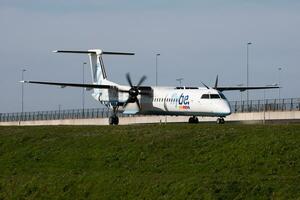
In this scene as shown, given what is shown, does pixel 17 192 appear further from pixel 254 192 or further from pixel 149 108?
pixel 149 108

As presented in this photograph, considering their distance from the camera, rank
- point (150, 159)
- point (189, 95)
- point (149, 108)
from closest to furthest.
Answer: point (150, 159) → point (189, 95) → point (149, 108)

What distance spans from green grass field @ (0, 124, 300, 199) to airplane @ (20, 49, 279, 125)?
12.4m

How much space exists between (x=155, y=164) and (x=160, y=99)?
28.8 m

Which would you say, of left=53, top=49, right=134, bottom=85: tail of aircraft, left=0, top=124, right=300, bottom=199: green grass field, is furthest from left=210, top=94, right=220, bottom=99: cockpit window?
left=53, top=49, right=134, bottom=85: tail of aircraft

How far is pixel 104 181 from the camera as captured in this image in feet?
126

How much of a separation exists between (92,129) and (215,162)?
49.6ft

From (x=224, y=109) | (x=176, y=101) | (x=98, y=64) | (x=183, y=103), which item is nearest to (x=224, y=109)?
(x=224, y=109)

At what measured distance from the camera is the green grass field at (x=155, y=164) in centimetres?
3505

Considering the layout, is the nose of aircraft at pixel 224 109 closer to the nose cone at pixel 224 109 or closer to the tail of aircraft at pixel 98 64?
the nose cone at pixel 224 109

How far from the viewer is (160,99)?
232ft

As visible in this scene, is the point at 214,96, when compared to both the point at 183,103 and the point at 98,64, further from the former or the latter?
the point at 98,64

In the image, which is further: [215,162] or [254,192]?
[215,162]

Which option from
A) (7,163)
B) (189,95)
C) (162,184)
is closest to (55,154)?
(7,163)

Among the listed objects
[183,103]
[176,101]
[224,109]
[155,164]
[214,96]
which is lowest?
[155,164]
